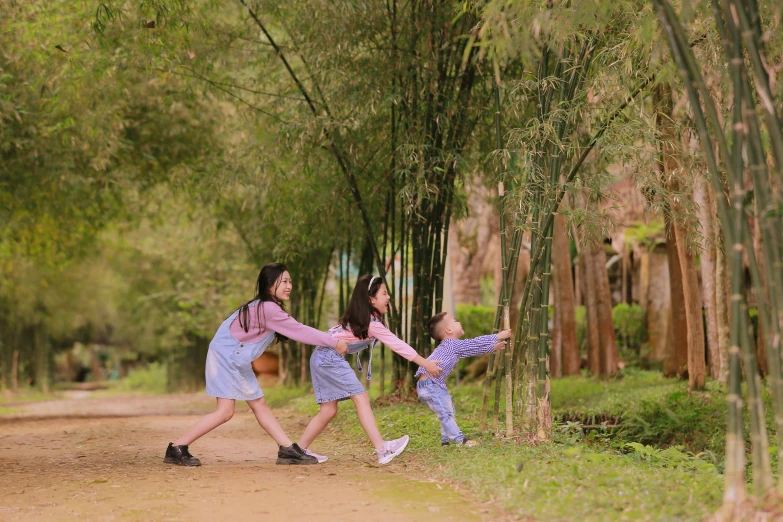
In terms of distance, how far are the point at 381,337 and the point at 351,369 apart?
35 centimetres

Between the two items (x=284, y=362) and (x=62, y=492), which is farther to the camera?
(x=284, y=362)

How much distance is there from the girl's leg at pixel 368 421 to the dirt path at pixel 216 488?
173 mm

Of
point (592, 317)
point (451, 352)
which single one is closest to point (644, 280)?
point (592, 317)

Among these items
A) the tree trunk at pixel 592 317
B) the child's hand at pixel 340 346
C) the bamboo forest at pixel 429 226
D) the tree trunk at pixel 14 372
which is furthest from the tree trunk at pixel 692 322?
the tree trunk at pixel 14 372

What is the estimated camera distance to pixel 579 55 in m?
6.14

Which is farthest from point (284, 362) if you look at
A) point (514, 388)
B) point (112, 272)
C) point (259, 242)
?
point (514, 388)

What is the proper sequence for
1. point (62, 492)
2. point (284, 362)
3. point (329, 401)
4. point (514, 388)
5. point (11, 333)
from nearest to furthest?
1. point (62, 492)
2. point (329, 401)
3. point (514, 388)
4. point (284, 362)
5. point (11, 333)

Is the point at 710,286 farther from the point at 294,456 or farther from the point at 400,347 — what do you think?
the point at 294,456

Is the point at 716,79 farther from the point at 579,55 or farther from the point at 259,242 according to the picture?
the point at 259,242

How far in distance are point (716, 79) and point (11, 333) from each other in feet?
72.2

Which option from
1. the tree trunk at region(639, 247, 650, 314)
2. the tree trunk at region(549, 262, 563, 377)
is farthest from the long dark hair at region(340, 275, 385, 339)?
the tree trunk at region(639, 247, 650, 314)

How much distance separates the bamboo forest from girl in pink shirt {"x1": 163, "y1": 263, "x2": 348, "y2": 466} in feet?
0.06

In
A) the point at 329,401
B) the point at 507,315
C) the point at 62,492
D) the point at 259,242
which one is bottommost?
the point at 62,492

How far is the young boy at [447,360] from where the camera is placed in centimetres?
598
